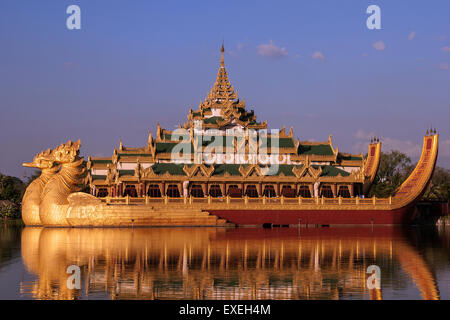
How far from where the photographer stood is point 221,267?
23.5m

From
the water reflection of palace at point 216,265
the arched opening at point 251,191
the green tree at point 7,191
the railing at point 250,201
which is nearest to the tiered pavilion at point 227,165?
the arched opening at point 251,191

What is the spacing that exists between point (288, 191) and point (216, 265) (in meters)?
31.6

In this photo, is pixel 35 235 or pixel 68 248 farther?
pixel 35 235

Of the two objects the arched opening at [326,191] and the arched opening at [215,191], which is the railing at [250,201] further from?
the arched opening at [215,191]

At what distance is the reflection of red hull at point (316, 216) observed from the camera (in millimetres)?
49781

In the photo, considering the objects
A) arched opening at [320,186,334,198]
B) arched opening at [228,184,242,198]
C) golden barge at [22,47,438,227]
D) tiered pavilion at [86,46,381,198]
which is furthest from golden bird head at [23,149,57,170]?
arched opening at [320,186,334,198]

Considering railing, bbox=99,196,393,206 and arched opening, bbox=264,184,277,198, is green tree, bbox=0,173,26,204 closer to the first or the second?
railing, bbox=99,196,393,206

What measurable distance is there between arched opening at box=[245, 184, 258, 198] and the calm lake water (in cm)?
1689

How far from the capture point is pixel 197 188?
53969 millimetres

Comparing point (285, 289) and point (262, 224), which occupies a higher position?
point (285, 289)

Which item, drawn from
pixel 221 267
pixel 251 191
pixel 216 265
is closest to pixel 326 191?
pixel 251 191
